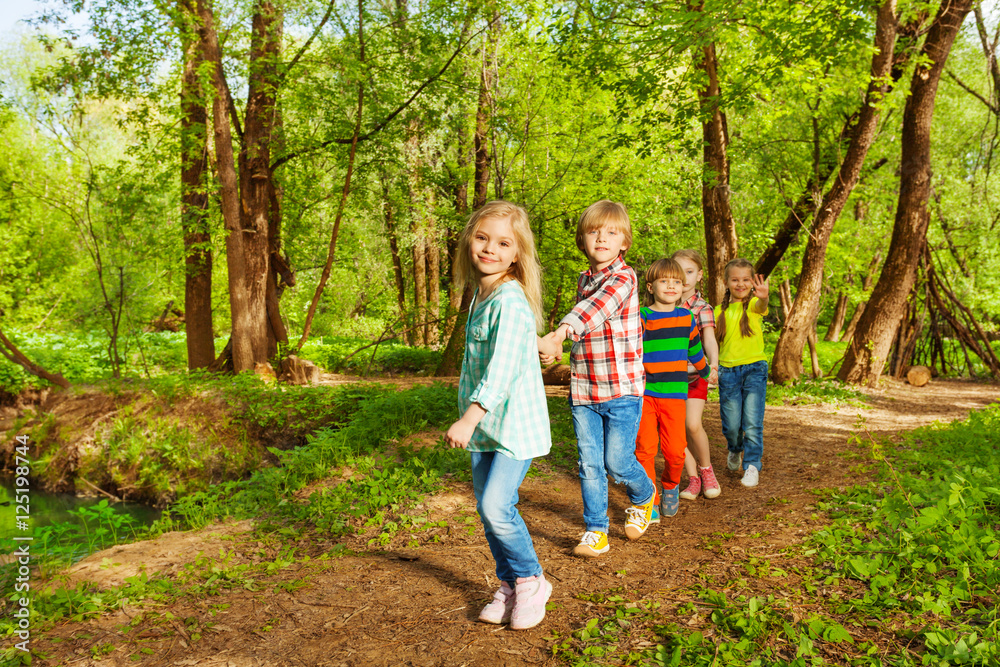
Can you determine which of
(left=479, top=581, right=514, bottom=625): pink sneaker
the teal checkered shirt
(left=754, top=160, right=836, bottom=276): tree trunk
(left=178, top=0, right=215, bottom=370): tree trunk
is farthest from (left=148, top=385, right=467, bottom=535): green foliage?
(left=754, top=160, right=836, bottom=276): tree trunk

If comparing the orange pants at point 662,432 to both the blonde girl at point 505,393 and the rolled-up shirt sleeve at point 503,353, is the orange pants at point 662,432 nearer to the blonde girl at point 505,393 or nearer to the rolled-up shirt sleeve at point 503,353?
the blonde girl at point 505,393

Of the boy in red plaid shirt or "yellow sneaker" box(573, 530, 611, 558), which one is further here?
"yellow sneaker" box(573, 530, 611, 558)

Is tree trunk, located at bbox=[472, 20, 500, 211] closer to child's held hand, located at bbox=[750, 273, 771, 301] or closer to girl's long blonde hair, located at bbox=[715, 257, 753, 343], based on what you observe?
girl's long blonde hair, located at bbox=[715, 257, 753, 343]

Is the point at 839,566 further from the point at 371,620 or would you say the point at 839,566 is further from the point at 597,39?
the point at 597,39

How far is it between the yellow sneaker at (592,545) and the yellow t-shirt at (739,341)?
2.21m

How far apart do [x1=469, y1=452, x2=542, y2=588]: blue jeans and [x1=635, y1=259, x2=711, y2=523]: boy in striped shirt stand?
1600 millimetres

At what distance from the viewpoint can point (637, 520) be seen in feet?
12.6

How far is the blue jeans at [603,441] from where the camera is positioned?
137 inches

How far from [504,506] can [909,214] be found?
1080 centimetres

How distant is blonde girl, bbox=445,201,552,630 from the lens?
8.64ft

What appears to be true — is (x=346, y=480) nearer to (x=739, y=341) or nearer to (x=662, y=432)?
(x=662, y=432)

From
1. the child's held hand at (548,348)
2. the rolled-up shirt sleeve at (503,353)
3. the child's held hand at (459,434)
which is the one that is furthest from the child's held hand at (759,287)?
the child's held hand at (459,434)

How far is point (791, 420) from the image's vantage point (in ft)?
26.0

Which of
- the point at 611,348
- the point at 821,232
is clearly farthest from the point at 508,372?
the point at 821,232
